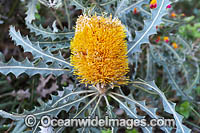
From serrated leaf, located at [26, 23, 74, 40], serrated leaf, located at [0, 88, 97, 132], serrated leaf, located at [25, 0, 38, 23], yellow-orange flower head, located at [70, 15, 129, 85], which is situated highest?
serrated leaf, located at [25, 0, 38, 23]

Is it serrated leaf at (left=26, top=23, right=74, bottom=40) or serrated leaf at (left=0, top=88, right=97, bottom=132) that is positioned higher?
serrated leaf at (left=26, top=23, right=74, bottom=40)

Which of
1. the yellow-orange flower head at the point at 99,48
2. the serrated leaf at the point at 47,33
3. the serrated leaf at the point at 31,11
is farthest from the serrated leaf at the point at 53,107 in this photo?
the serrated leaf at the point at 31,11

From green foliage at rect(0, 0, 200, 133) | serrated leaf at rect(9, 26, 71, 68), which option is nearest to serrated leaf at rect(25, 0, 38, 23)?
green foliage at rect(0, 0, 200, 133)

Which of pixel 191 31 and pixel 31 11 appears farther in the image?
pixel 191 31

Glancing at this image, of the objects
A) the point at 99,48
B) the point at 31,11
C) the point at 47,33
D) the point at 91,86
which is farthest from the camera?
the point at 31,11

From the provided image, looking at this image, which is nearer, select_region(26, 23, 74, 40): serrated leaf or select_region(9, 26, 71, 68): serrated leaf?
select_region(9, 26, 71, 68): serrated leaf

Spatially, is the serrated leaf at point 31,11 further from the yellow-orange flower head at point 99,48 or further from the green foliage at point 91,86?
the yellow-orange flower head at point 99,48

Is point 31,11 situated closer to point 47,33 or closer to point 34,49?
point 47,33

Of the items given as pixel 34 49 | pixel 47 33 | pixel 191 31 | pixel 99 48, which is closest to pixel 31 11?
pixel 47 33

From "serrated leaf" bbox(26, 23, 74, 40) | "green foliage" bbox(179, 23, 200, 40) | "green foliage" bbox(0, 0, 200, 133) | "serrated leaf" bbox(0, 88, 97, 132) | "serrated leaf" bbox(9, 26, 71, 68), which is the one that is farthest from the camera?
"green foliage" bbox(179, 23, 200, 40)

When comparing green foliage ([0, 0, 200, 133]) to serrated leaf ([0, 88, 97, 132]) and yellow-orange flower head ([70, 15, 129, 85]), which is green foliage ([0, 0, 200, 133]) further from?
yellow-orange flower head ([70, 15, 129, 85])
